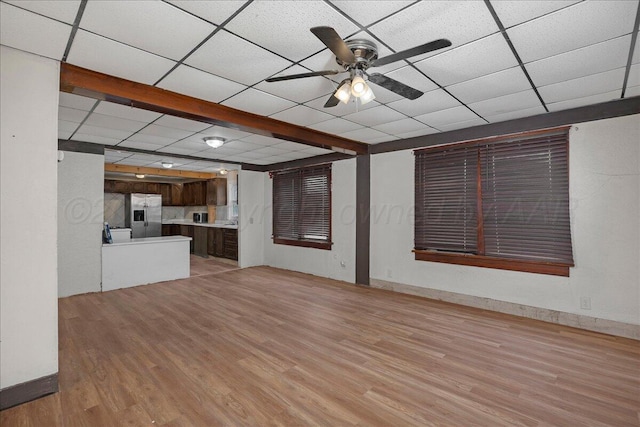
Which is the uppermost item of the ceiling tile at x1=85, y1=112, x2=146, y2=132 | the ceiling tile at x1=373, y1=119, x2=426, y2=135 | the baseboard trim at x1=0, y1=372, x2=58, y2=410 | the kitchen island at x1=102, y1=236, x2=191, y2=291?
the ceiling tile at x1=373, y1=119, x2=426, y2=135

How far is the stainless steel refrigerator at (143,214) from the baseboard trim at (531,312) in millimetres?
8017

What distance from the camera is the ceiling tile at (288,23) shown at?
1868 mm

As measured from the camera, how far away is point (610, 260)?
3.48 m

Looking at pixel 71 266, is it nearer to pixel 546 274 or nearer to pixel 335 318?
pixel 335 318

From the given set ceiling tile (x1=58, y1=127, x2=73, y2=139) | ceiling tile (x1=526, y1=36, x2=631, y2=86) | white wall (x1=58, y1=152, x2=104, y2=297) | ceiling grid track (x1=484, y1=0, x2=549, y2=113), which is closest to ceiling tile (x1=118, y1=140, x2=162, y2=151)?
white wall (x1=58, y1=152, x2=104, y2=297)

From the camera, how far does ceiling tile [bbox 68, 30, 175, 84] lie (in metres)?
2.24

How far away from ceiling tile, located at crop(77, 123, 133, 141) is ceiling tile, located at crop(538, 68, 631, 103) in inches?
215

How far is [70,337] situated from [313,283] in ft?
12.1

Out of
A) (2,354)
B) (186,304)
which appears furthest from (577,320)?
(2,354)

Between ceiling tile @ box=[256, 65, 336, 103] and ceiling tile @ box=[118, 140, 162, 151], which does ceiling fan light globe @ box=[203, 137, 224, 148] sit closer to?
ceiling tile @ box=[118, 140, 162, 151]

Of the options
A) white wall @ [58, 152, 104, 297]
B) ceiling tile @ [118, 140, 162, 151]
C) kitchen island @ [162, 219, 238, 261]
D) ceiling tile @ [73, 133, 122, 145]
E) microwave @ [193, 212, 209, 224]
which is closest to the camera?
ceiling tile @ [73, 133, 122, 145]

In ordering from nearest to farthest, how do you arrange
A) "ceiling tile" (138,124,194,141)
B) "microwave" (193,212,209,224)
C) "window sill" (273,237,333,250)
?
"ceiling tile" (138,124,194,141) < "window sill" (273,237,333,250) < "microwave" (193,212,209,224)

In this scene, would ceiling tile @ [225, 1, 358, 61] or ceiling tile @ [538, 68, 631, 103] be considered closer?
ceiling tile @ [225, 1, 358, 61]

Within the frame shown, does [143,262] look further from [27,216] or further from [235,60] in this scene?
[235,60]
